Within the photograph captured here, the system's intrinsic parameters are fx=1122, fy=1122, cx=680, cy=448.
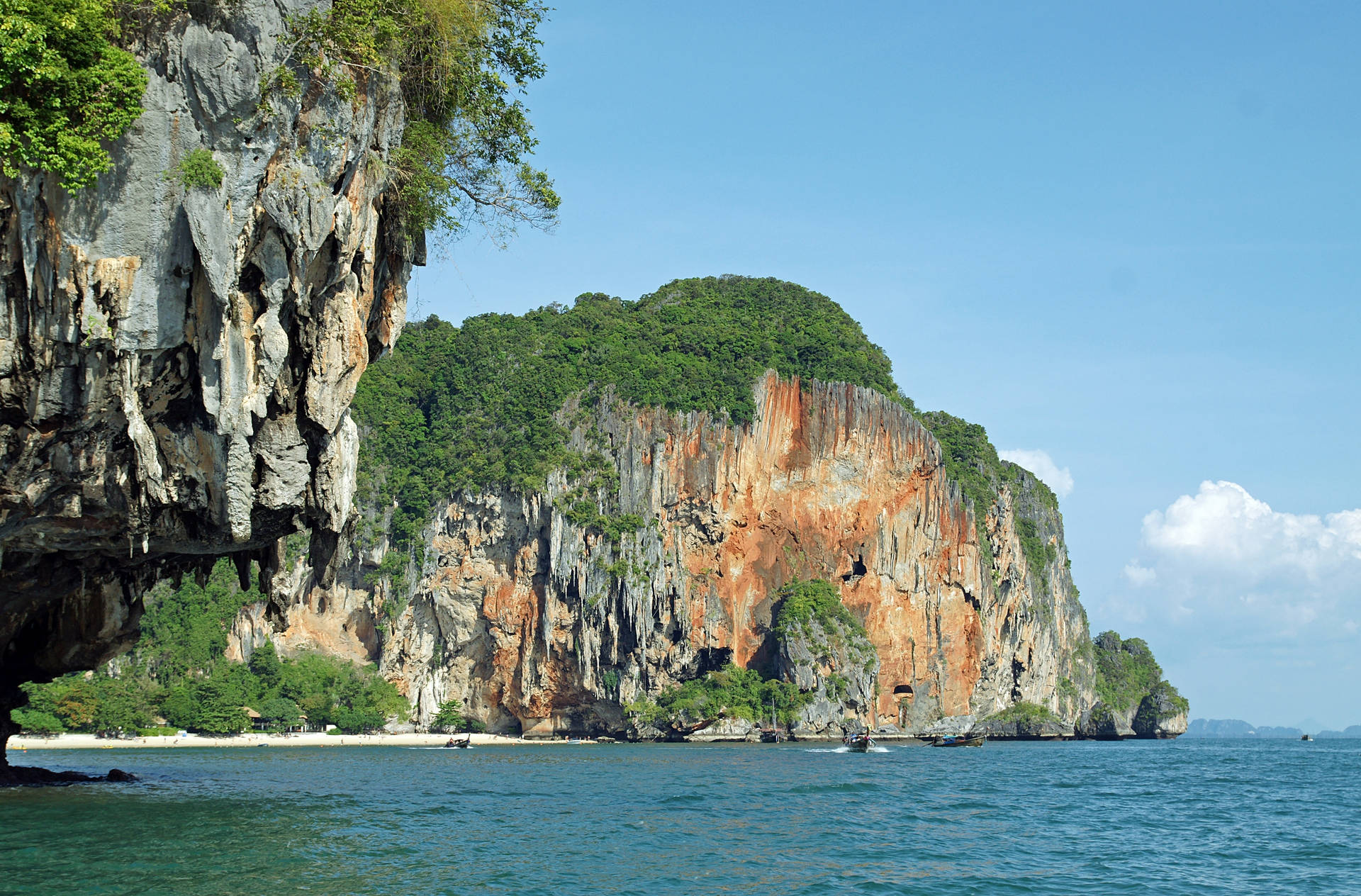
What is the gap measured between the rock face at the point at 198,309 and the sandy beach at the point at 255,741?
38.5m

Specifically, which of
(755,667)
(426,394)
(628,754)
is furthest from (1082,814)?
(426,394)

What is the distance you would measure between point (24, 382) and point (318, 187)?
5098 millimetres

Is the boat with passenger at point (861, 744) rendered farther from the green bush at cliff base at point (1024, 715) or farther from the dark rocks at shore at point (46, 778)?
the dark rocks at shore at point (46, 778)

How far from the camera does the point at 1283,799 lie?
39.8 meters

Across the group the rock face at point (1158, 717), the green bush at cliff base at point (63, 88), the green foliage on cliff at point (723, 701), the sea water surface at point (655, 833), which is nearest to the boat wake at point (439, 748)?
the green foliage on cliff at point (723, 701)

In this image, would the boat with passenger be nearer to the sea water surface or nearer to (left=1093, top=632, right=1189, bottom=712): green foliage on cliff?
the sea water surface

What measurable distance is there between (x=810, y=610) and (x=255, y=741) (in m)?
41.3

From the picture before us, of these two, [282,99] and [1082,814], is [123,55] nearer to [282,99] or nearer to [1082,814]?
[282,99]

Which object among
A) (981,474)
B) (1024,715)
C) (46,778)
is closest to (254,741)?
(46,778)

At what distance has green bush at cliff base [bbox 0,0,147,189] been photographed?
1416 cm

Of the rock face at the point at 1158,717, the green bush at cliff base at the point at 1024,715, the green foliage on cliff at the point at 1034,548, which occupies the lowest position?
the rock face at the point at 1158,717

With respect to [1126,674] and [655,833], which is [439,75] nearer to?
[655,833]

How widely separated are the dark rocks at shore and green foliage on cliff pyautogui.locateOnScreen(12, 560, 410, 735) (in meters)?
34.3

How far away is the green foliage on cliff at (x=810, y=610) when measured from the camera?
285ft
